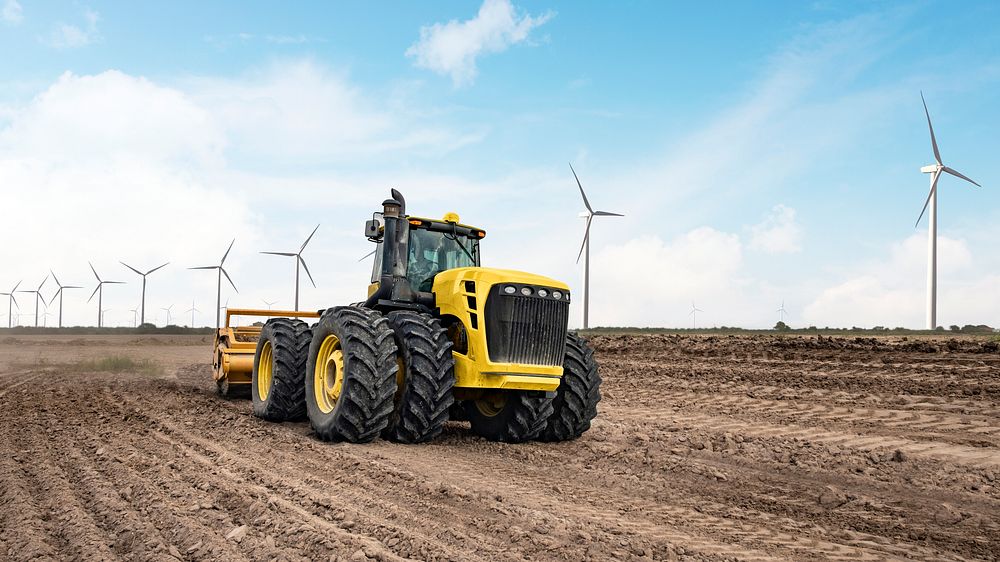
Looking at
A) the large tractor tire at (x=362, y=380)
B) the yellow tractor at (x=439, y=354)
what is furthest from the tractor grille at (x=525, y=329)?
the large tractor tire at (x=362, y=380)

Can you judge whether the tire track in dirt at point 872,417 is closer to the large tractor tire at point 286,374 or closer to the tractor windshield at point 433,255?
the tractor windshield at point 433,255

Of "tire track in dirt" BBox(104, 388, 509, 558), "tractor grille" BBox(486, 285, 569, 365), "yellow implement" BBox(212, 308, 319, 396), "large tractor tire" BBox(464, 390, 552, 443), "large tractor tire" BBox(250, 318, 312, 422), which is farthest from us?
"yellow implement" BBox(212, 308, 319, 396)

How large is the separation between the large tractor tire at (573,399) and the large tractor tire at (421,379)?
1487mm

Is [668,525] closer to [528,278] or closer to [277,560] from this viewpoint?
[277,560]

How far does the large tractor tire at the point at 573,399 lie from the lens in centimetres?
905

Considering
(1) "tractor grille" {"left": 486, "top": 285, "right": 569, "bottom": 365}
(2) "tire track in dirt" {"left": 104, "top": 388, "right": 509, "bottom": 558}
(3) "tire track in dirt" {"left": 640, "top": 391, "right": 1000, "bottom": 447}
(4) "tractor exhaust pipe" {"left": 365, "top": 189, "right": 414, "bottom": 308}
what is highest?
(4) "tractor exhaust pipe" {"left": 365, "top": 189, "right": 414, "bottom": 308}

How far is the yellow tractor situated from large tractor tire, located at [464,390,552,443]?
0.04ft

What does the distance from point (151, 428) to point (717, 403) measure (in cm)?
968

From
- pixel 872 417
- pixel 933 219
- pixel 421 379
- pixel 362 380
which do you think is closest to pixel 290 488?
pixel 362 380

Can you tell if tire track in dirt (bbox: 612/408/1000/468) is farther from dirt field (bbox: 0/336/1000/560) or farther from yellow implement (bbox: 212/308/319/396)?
yellow implement (bbox: 212/308/319/396)

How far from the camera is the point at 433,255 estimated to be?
9.60m

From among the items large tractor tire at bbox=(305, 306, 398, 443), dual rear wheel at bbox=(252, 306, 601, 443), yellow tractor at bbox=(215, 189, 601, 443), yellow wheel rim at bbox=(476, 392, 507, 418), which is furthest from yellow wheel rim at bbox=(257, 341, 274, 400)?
yellow wheel rim at bbox=(476, 392, 507, 418)

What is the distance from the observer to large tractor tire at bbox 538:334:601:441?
9055 mm

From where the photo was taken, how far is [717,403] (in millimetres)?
14430
